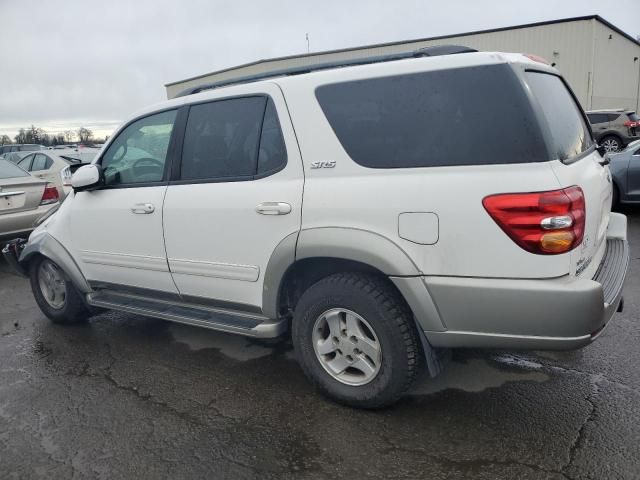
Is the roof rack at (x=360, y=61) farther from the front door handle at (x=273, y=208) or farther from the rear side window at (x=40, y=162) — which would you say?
the rear side window at (x=40, y=162)

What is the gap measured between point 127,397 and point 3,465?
0.76 meters

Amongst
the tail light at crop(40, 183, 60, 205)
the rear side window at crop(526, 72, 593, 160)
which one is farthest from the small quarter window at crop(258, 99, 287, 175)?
the tail light at crop(40, 183, 60, 205)

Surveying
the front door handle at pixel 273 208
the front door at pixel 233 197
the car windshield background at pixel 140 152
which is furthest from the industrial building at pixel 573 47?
the front door handle at pixel 273 208

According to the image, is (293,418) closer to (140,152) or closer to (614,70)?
(140,152)

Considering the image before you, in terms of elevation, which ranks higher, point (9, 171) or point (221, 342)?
point (9, 171)

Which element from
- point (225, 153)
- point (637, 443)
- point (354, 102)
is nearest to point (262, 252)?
point (225, 153)

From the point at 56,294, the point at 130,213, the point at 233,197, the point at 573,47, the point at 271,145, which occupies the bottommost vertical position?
the point at 56,294

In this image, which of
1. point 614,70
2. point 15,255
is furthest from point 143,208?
point 614,70

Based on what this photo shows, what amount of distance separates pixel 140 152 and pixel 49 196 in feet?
15.0

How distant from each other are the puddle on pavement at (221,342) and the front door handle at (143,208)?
1.14m

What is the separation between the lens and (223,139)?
3.31 meters

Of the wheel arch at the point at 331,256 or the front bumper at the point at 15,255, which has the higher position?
the wheel arch at the point at 331,256

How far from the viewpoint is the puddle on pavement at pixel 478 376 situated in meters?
3.14

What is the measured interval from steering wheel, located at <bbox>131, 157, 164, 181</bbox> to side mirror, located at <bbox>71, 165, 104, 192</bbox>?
0.26 m
